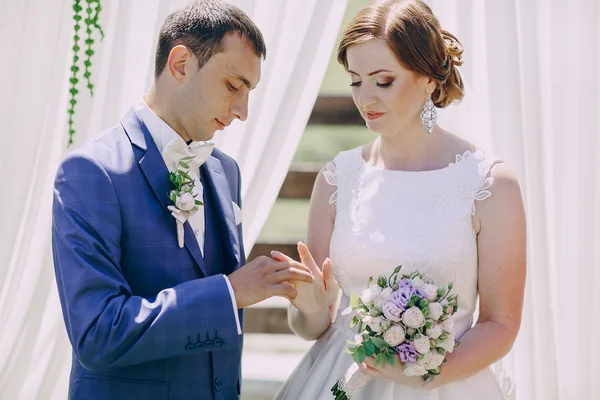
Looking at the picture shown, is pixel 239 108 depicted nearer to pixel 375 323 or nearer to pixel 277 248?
pixel 375 323

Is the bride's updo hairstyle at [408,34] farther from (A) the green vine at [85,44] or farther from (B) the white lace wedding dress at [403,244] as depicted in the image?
(A) the green vine at [85,44]

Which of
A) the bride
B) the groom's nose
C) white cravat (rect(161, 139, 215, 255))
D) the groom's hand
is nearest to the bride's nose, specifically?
the bride

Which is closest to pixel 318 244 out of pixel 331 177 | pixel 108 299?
pixel 331 177

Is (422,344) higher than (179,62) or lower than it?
lower

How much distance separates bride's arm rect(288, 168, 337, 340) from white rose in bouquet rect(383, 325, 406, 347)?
506 millimetres

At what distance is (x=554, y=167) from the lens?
304 centimetres

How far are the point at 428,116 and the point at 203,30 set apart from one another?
30.9 inches

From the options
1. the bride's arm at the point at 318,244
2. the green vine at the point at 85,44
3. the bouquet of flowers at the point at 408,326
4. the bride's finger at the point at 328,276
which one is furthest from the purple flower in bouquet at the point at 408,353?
the green vine at the point at 85,44

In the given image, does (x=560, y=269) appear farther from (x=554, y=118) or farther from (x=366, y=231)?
(x=366, y=231)

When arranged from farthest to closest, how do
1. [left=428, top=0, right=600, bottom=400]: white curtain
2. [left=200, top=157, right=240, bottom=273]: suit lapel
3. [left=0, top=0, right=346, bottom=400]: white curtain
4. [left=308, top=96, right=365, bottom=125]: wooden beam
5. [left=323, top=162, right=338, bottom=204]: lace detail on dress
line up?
1. [left=308, top=96, right=365, bottom=125]: wooden beam
2. [left=0, top=0, right=346, bottom=400]: white curtain
3. [left=428, top=0, right=600, bottom=400]: white curtain
4. [left=323, top=162, right=338, bottom=204]: lace detail on dress
5. [left=200, top=157, right=240, bottom=273]: suit lapel

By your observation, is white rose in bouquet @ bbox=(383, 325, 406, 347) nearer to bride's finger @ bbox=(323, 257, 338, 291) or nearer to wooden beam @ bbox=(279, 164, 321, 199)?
bride's finger @ bbox=(323, 257, 338, 291)

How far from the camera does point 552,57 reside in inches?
120

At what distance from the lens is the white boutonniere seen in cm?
202

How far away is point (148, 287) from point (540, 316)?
66.4 inches
